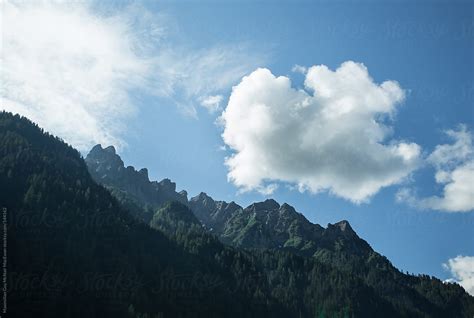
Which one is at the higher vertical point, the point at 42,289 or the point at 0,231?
the point at 0,231

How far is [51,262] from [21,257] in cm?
1110

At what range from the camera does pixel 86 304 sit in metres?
177

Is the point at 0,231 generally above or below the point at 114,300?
above

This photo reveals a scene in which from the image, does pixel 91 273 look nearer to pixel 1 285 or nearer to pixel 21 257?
pixel 21 257

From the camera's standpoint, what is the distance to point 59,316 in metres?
164

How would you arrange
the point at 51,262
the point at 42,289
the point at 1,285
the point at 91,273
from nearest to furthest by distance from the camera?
the point at 1,285
the point at 42,289
the point at 51,262
the point at 91,273

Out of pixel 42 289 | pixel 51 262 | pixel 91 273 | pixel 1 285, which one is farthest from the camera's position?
pixel 91 273

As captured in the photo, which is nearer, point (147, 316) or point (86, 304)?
point (86, 304)

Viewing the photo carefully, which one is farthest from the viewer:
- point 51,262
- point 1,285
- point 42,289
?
point 51,262

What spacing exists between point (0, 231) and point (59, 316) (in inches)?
1715

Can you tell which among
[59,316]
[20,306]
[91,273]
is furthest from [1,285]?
[91,273]

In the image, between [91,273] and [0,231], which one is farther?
[91,273]

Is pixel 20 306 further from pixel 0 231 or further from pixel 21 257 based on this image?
pixel 0 231

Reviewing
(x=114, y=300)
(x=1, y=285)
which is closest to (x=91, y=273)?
(x=114, y=300)
